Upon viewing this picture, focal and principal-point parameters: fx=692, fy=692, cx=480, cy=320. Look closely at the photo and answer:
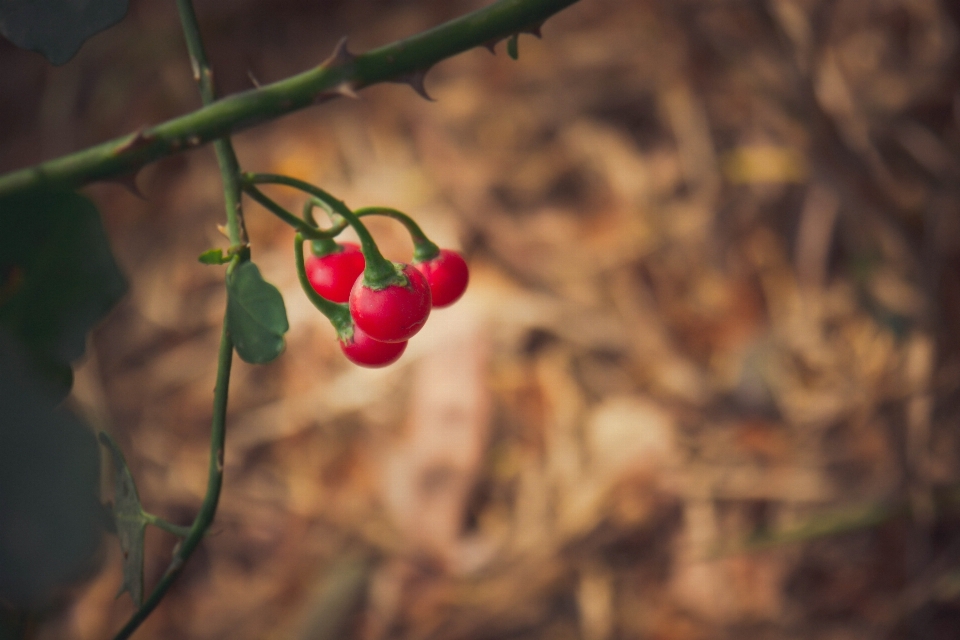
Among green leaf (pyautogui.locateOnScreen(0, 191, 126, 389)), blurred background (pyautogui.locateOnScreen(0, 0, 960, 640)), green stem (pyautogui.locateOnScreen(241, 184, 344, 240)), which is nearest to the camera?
green leaf (pyautogui.locateOnScreen(0, 191, 126, 389))

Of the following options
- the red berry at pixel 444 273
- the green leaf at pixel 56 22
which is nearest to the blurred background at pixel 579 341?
the red berry at pixel 444 273

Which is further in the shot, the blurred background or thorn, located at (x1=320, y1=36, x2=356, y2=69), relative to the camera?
the blurred background

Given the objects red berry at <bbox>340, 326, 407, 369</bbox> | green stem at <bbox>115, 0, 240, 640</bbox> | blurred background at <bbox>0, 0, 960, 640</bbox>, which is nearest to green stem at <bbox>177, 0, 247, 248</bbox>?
green stem at <bbox>115, 0, 240, 640</bbox>

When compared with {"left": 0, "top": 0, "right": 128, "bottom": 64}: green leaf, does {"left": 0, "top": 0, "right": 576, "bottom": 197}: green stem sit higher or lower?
lower

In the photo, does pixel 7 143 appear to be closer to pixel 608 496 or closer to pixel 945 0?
pixel 608 496

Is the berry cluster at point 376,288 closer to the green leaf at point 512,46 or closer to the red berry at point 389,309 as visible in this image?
the red berry at point 389,309

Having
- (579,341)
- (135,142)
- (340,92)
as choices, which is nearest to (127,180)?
(135,142)

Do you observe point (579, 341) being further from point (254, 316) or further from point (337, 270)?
point (254, 316)

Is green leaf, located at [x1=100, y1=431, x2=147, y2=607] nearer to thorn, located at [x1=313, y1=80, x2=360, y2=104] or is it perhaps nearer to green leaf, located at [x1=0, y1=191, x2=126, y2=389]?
green leaf, located at [x1=0, y1=191, x2=126, y2=389]
